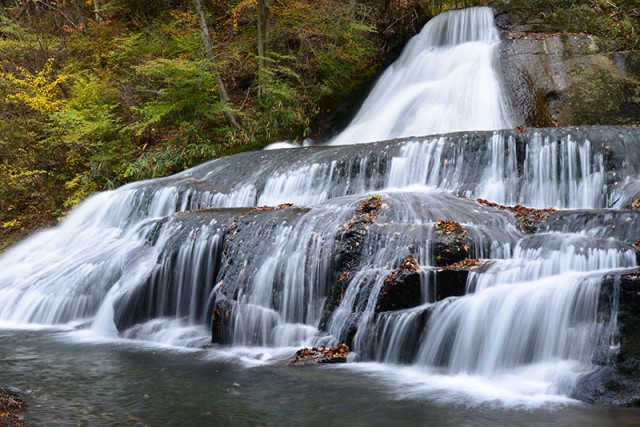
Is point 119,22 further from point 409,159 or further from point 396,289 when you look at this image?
point 396,289

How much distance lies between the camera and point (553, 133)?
9266 mm

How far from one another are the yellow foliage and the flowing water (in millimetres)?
4976

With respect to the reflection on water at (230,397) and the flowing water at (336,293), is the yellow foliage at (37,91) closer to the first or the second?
the flowing water at (336,293)

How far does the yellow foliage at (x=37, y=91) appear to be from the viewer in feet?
50.0

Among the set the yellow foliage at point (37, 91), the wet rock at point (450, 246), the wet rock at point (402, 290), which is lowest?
the wet rock at point (402, 290)

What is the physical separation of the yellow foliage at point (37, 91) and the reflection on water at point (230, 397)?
1050 cm

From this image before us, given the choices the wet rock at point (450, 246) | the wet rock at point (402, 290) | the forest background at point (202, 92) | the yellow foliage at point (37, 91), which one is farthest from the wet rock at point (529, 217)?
the yellow foliage at point (37, 91)

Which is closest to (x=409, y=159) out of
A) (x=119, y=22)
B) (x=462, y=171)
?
(x=462, y=171)

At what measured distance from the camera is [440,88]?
1352 cm

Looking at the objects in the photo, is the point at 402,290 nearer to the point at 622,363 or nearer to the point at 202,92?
the point at 622,363

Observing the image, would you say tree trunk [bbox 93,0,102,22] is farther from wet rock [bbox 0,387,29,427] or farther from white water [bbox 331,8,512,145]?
wet rock [bbox 0,387,29,427]

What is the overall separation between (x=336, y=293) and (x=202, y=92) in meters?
10.3

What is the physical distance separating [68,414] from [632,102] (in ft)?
35.9

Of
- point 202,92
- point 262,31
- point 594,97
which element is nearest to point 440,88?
point 594,97
